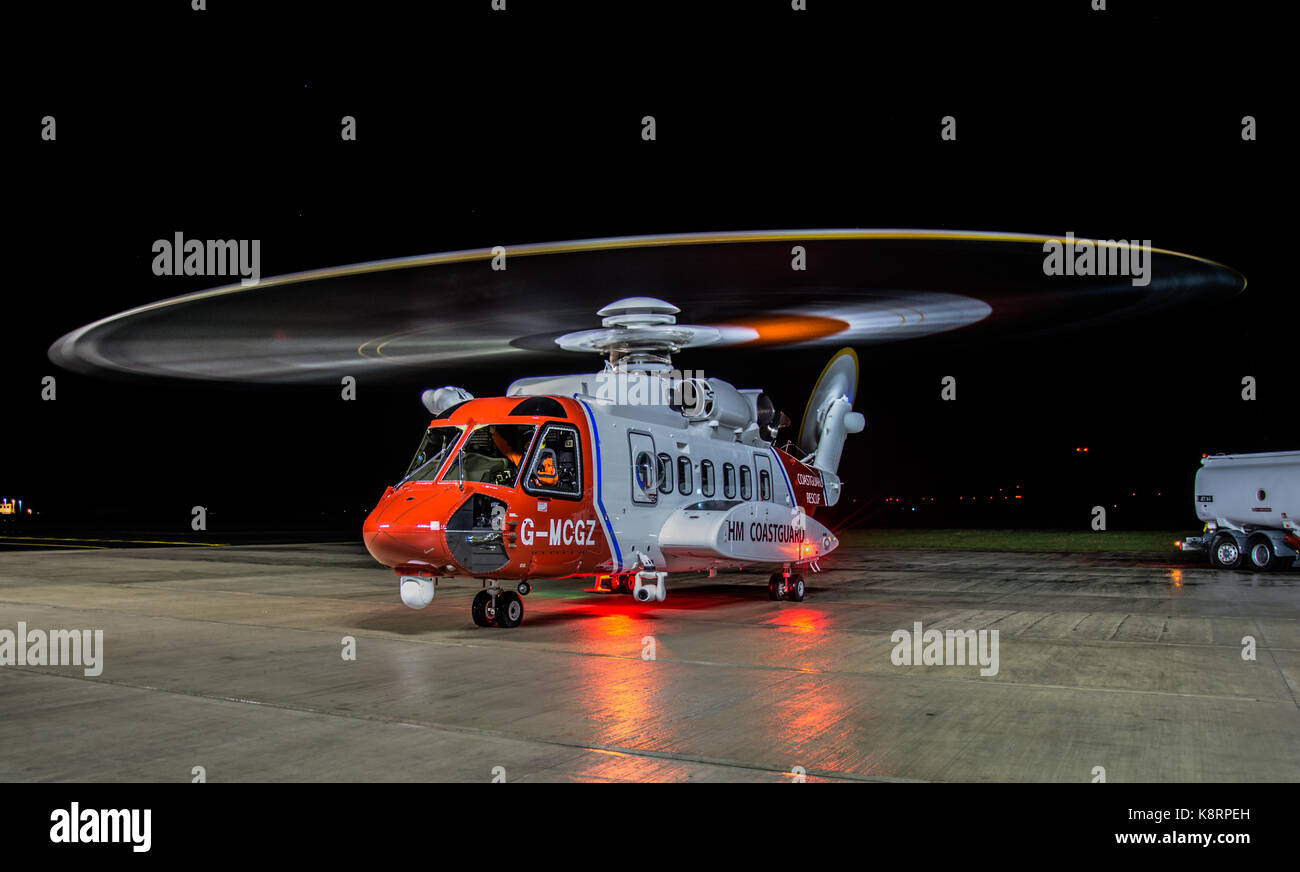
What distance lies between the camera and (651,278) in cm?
880

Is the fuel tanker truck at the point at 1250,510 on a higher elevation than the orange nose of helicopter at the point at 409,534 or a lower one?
lower

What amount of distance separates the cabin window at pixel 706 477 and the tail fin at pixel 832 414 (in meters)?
3.67

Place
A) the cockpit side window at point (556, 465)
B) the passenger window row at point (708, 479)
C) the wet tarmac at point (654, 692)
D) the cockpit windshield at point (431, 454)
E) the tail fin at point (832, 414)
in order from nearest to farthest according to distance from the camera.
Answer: the wet tarmac at point (654, 692) < the cockpit windshield at point (431, 454) < the cockpit side window at point (556, 465) < the passenger window row at point (708, 479) < the tail fin at point (832, 414)

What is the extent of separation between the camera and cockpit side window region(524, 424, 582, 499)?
11.4 meters

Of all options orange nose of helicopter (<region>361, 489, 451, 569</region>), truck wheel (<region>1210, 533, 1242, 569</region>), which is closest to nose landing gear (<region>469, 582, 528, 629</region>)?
orange nose of helicopter (<region>361, 489, 451, 569</region>)

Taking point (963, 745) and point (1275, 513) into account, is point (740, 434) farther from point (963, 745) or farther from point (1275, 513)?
point (1275, 513)

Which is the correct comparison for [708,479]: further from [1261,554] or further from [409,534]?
[1261,554]

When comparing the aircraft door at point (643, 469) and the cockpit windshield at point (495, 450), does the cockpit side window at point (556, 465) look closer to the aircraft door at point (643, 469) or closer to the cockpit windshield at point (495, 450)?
the cockpit windshield at point (495, 450)

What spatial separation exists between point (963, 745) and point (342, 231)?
24.8 feet

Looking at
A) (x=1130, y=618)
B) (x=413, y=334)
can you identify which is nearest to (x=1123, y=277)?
(x=1130, y=618)

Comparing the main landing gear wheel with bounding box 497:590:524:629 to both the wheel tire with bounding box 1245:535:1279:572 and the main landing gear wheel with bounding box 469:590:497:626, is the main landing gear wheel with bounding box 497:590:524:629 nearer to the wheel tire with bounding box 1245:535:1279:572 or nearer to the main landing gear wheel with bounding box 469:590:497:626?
the main landing gear wheel with bounding box 469:590:497:626

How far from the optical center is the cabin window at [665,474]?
44.7ft

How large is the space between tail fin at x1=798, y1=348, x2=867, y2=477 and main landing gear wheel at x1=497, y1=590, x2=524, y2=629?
8.09m

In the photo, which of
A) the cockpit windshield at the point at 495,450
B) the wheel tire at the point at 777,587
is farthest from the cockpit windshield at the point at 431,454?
the wheel tire at the point at 777,587
